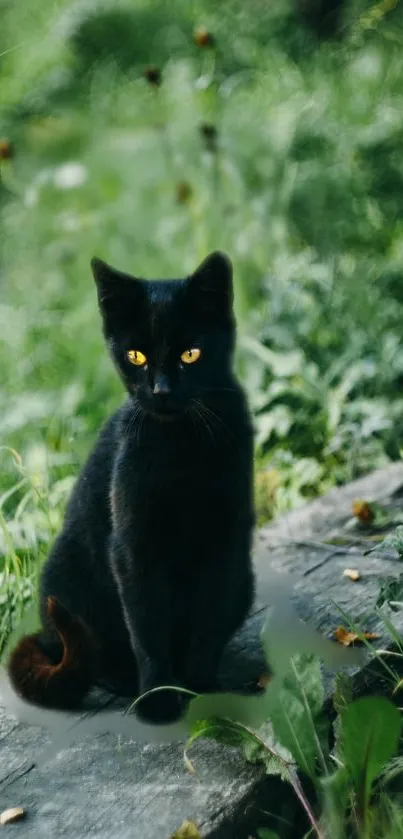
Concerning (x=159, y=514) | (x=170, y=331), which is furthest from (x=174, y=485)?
(x=170, y=331)

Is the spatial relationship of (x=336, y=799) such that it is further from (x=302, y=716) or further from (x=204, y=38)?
(x=204, y=38)

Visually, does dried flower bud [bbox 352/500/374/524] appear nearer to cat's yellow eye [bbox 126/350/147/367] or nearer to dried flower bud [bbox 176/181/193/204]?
cat's yellow eye [bbox 126/350/147/367]

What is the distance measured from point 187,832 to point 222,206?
304 centimetres

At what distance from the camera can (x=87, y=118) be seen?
457 cm

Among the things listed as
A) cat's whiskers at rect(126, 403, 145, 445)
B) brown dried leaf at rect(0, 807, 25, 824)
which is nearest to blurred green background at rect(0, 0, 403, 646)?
cat's whiskers at rect(126, 403, 145, 445)

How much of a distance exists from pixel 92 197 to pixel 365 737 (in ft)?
12.0

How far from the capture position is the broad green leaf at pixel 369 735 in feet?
4.85

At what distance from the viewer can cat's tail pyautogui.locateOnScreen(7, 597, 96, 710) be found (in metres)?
1.88

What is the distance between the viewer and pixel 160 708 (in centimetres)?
186

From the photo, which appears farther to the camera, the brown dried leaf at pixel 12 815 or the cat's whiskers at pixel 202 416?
the cat's whiskers at pixel 202 416

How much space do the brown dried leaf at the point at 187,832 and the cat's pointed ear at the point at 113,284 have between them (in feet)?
3.04

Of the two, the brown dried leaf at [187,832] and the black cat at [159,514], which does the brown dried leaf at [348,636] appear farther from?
the brown dried leaf at [187,832]

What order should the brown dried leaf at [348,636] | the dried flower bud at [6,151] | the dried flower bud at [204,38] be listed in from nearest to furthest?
the brown dried leaf at [348,636] < the dried flower bud at [204,38] < the dried flower bud at [6,151]

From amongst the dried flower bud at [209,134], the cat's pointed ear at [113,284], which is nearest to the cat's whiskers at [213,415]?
the cat's pointed ear at [113,284]
